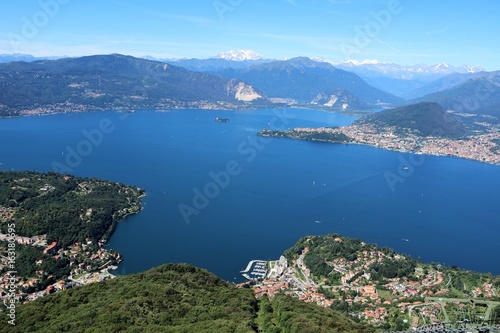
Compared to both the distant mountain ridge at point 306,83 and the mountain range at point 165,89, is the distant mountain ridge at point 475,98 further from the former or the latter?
the distant mountain ridge at point 306,83

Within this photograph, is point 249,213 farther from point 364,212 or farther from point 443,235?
point 443,235

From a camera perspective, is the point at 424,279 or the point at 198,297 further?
the point at 424,279

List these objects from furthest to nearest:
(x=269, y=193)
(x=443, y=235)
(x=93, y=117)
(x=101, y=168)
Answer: (x=93, y=117) → (x=101, y=168) → (x=269, y=193) → (x=443, y=235)

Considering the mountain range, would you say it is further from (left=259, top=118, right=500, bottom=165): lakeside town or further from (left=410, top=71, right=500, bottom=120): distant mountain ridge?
(left=259, top=118, right=500, bottom=165): lakeside town

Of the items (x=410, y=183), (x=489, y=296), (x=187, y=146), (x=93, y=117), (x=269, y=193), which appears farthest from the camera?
(x=93, y=117)

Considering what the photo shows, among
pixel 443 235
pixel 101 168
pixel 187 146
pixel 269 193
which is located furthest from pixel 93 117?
pixel 443 235

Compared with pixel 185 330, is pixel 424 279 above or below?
below
